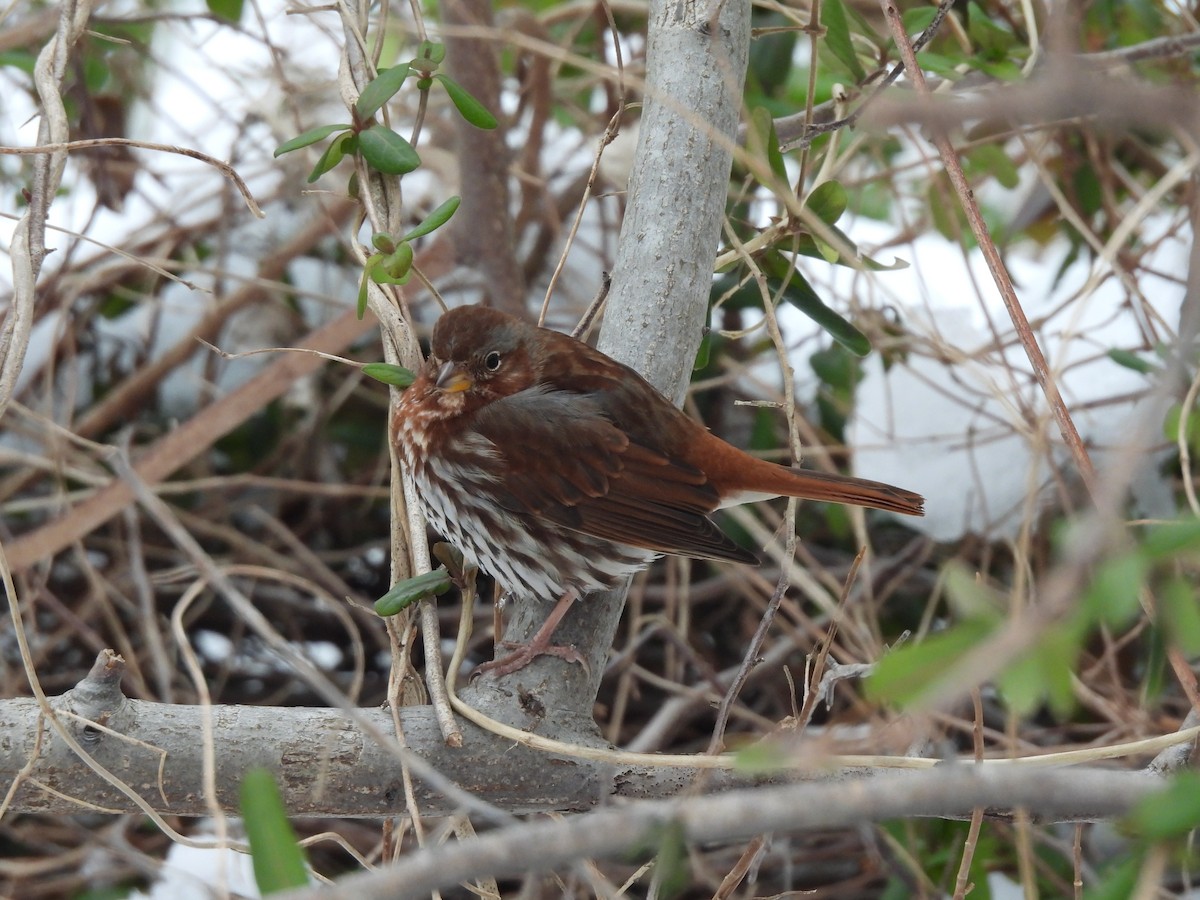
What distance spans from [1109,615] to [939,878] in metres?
2.00

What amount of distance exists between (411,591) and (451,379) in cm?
61

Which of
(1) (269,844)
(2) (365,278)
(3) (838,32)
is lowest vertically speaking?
(1) (269,844)

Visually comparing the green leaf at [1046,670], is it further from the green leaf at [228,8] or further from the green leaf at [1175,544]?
the green leaf at [228,8]

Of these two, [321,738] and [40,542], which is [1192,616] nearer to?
[321,738]

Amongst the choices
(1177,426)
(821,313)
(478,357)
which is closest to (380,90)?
(478,357)

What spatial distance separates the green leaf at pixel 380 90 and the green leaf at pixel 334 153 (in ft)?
0.25

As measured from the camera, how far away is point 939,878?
2.44 metres

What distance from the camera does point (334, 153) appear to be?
6.61 feet

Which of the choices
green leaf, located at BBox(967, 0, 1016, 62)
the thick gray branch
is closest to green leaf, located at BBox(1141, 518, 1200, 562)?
the thick gray branch

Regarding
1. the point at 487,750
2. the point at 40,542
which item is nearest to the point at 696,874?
the point at 487,750

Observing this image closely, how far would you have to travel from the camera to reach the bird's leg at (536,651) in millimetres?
1863

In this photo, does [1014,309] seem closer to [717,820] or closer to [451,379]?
[717,820]

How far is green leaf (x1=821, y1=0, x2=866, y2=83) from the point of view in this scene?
7.56 feet

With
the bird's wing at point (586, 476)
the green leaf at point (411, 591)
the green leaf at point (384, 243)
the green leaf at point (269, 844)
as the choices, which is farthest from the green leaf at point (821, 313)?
the green leaf at point (269, 844)
